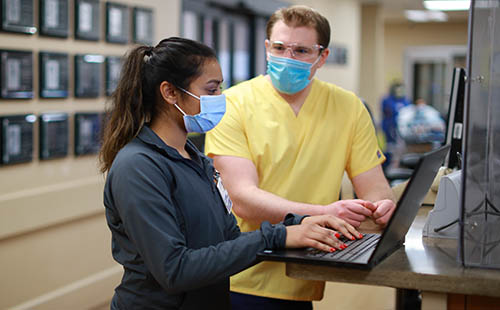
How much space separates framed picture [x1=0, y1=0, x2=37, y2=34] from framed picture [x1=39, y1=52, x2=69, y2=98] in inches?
6.9

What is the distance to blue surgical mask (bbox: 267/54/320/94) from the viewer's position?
6.62 ft

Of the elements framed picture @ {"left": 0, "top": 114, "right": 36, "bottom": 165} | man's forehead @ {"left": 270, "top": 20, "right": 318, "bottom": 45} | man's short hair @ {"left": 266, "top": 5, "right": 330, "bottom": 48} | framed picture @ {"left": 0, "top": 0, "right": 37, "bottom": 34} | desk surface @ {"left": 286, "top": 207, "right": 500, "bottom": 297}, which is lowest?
desk surface @ {"left": 286, "top": 207, "right": 500, "bottom": 297}

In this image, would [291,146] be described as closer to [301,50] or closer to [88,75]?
[301,50]

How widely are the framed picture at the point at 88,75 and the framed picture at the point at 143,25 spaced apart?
44 cm

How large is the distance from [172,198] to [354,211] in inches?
21.5

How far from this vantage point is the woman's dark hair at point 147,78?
4.80 feet

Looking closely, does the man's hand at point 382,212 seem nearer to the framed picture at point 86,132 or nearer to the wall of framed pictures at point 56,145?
the wall of framed pictures at point 56,145

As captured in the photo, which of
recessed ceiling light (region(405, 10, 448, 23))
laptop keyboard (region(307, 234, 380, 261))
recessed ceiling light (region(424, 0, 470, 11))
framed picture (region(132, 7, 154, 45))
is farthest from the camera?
recessed ceiling light (region(405, 10, 448, 23))

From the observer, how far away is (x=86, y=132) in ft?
12.6

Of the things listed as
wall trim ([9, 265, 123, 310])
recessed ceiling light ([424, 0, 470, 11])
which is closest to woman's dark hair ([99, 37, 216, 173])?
wall trim ([9, 265, 123, 310])

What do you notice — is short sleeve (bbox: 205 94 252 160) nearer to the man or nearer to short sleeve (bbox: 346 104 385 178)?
the man

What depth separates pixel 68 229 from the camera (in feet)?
12.2

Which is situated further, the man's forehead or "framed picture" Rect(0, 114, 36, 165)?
"framed picture" Rect(0, 114, 36, 165)

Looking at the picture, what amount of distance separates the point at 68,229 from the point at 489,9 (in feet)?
9.78
